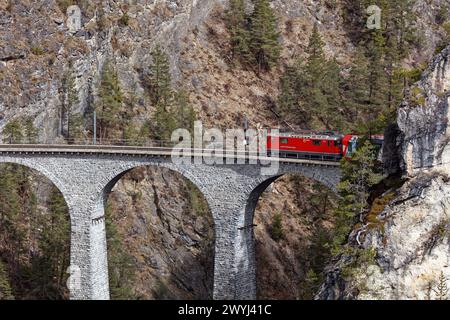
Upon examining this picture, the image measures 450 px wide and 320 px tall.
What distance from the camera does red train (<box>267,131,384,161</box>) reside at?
175 ft

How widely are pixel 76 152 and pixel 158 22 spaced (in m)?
31.7

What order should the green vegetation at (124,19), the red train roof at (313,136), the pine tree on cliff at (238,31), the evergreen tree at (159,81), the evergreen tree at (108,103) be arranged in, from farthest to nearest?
the pine tree on cliff at (238,31), the green vegetation at (124,19), the evergreen tree at (159,81), the evergreen tree at (108,103), the red train roof at (313,136)

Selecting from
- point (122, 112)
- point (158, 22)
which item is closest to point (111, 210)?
point (122, 112)

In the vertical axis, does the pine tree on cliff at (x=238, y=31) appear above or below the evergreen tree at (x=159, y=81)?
above

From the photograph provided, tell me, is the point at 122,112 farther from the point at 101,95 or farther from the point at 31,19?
the point at 31,19

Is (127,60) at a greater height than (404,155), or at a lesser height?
greater

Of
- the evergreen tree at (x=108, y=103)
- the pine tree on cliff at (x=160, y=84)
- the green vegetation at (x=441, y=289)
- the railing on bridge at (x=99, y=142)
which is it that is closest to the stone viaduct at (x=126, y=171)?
the railing on bridge at (x=99, y=142)

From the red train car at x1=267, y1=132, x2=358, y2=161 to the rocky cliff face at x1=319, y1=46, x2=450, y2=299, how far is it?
25.5 feet

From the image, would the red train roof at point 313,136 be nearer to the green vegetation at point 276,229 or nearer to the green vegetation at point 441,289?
the green vegetation at point 441,289

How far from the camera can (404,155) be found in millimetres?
45156

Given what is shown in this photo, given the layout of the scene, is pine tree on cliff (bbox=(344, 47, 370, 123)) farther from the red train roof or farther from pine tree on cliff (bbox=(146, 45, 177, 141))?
the red train roof

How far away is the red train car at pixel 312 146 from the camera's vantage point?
175 feet

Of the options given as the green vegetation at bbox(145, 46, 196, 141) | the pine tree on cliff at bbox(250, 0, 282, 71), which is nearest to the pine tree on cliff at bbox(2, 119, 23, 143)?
the green vegetation at bbox(145, 46, 196, 141)

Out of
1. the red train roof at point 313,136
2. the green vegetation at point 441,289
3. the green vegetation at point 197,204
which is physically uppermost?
the red train roof at point 313,136
